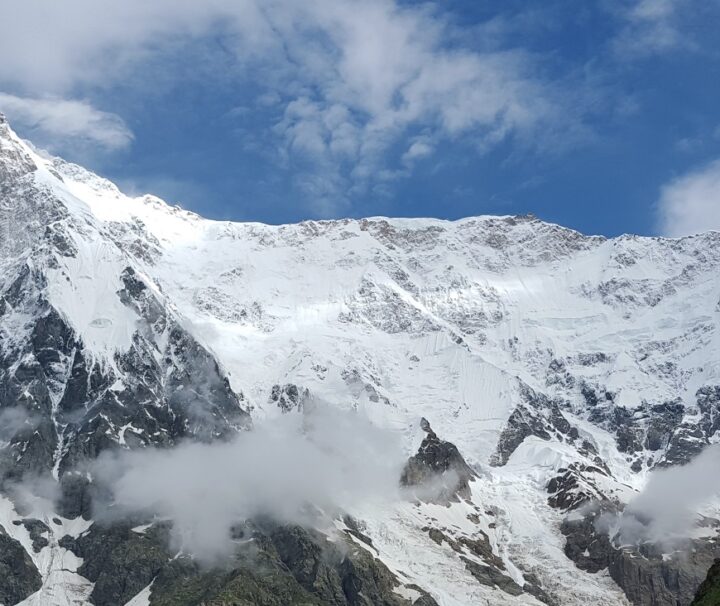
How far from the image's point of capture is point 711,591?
156 m

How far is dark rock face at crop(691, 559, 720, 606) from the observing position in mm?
151000

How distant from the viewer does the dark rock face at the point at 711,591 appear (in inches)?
5945

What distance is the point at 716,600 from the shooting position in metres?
149
